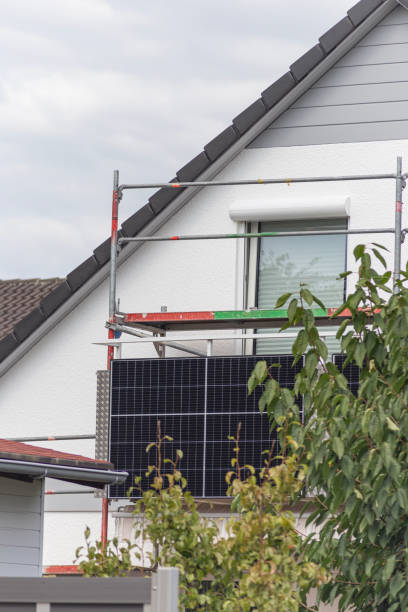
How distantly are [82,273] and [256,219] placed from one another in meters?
1.98

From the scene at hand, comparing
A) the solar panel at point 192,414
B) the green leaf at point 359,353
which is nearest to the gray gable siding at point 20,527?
the solar panel at point 192,414

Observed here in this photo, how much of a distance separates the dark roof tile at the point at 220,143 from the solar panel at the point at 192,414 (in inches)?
118

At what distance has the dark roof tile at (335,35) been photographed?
47.0 ft

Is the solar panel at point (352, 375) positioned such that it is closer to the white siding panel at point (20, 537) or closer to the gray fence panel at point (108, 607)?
the white siding panel at point (20, 537)

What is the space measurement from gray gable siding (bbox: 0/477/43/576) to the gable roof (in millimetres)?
4061

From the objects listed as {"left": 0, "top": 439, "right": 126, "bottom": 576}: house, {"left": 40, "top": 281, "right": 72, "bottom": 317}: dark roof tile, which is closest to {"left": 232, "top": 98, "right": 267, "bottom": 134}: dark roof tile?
{"left": 40, "top": 281, "right": 72, "bottom": 317}: dark roof tile

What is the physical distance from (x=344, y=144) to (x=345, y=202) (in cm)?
80

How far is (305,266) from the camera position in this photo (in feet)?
46.9

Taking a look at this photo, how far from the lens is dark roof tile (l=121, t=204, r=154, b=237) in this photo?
14.6 meters

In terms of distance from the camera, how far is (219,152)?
1451 cm

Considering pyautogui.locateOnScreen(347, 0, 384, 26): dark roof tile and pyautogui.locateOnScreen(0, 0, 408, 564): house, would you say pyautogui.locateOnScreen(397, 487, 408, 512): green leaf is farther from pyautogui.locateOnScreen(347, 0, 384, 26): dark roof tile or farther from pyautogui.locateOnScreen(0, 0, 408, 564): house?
pyautogui.locateOnScreen(347, 0, 384, 26): dark roof tile

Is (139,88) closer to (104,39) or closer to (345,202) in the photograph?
(104,39)

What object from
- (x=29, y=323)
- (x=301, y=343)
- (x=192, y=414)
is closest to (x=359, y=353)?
(x=301, y=343)

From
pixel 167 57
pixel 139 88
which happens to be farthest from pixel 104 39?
pixel 139 88
